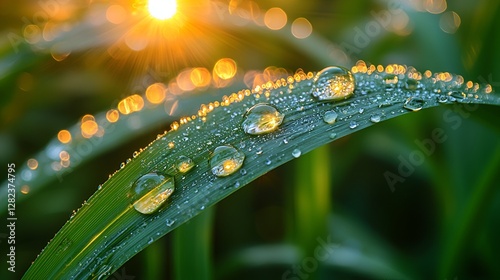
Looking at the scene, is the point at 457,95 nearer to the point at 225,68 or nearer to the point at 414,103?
the point at 414,103

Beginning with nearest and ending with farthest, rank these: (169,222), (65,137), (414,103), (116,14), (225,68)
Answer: (169,222)
(414,103)
(65,137)
(116,14)
(225,68)

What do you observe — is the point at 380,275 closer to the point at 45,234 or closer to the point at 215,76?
the point at 215,76

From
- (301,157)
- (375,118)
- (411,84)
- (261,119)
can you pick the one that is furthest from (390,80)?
(301,157)

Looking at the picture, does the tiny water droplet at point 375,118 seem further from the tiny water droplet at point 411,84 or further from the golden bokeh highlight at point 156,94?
the golden bokeh highlight at point 156,94

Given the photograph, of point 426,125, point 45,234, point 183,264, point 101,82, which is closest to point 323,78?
point 183,264

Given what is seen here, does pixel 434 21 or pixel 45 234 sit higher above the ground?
pixel 434 21

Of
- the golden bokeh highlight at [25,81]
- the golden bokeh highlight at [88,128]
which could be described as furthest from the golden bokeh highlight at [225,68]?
the golden bokeh highlight at [25,81]
